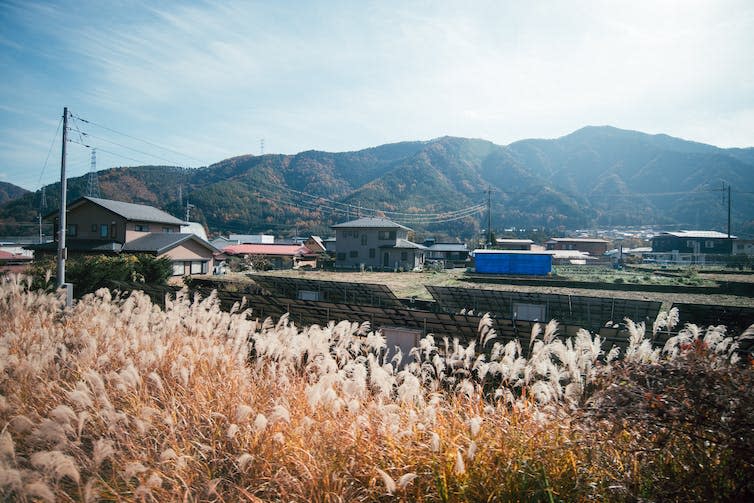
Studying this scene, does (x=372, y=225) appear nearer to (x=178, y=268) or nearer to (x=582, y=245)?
(x=178, y=268)

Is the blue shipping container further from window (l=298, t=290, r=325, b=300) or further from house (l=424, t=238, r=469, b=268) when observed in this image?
window (l=298, t=290, r=325, b=300)

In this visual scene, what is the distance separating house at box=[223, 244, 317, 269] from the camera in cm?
4156

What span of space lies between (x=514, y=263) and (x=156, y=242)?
28.7m

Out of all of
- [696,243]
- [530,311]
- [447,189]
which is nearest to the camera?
[530,311]

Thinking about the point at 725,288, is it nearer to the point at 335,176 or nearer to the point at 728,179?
the point at 335,176

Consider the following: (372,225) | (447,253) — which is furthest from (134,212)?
(447,253)

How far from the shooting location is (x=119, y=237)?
2739 centimetres

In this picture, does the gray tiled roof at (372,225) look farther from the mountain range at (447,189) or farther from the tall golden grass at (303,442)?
the tall golden grass at (303,442)

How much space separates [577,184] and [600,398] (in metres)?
160

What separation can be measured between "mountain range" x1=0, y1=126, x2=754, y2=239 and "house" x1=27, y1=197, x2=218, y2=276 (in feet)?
98.2

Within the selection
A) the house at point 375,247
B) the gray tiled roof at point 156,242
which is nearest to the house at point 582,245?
the house at point 375,247

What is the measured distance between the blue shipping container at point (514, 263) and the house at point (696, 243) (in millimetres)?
31681

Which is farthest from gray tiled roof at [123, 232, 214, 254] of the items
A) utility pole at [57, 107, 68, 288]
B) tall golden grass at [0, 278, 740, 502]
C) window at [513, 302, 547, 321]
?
tall golden grass at [0, 278, 740, 502]

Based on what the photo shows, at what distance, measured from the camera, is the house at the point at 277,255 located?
41562 millimetres
